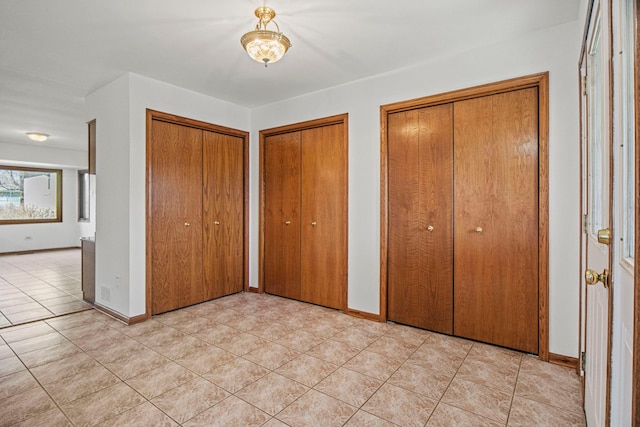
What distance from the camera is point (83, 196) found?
8.58 metres

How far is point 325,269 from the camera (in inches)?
149

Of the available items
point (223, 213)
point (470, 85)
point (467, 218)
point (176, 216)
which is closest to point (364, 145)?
point (470, 85)

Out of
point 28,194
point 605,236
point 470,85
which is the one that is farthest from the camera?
point 28,194

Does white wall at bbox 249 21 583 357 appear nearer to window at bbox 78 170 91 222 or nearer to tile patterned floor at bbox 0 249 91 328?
tile patterned floor at bbox 0 249 91 328

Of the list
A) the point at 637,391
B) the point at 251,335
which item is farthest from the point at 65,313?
the point at 637,391

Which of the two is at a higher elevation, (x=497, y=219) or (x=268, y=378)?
(x=497, y=219)

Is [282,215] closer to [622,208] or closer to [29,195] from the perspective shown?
[622,208]

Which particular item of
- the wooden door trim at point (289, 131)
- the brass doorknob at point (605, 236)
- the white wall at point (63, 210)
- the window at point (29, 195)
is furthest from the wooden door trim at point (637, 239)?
the window at point (29, 195)

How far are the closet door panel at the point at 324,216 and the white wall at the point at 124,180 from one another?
157 centimetres

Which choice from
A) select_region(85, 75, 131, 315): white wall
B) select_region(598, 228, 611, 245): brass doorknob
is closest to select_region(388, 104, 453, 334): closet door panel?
select_region(598, 228, 611, 245): brass doorknob

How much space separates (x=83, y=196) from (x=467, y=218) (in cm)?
948

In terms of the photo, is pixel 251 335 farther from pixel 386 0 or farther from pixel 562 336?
pixel 386 0

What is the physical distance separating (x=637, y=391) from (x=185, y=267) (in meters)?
3.81

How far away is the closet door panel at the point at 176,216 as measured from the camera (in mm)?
3508
